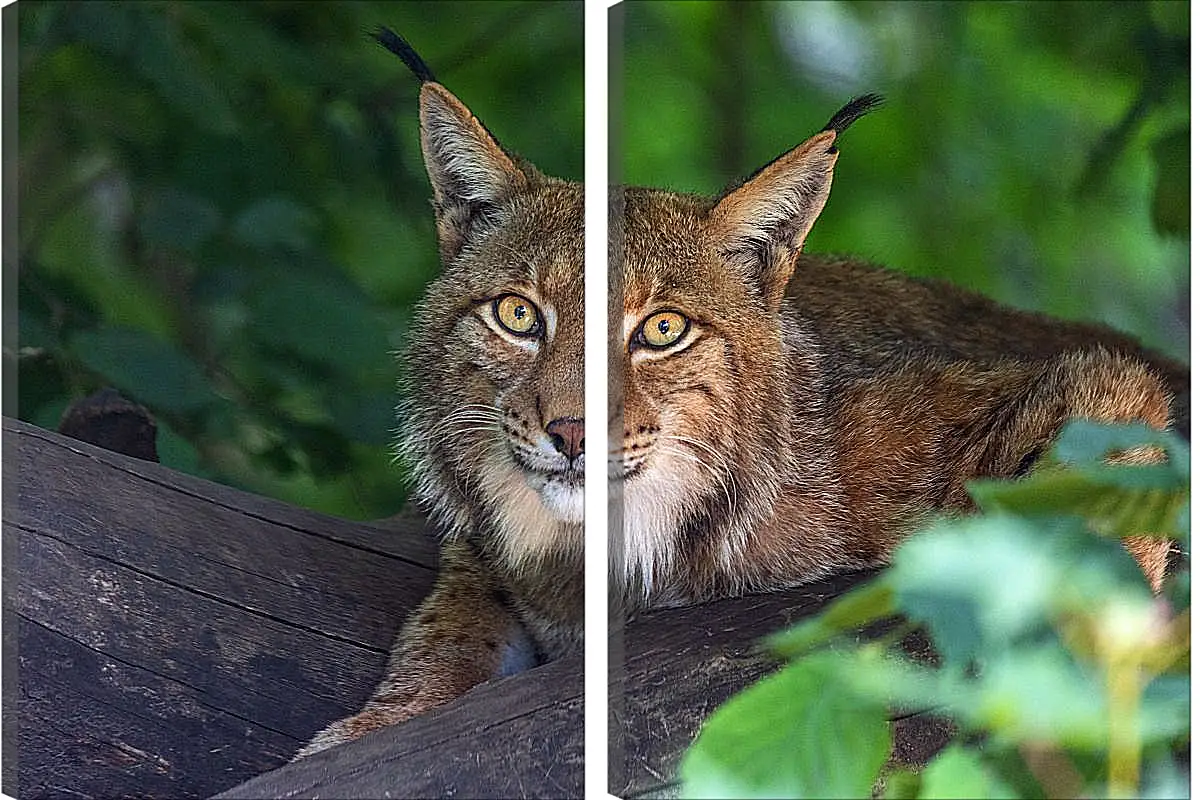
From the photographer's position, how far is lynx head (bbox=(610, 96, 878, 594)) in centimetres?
142

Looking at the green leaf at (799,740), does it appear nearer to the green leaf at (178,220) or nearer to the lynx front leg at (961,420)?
the lynx front leg at (961,420)

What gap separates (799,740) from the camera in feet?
2.24

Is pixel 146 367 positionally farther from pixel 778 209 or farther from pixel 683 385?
pixel 778 209

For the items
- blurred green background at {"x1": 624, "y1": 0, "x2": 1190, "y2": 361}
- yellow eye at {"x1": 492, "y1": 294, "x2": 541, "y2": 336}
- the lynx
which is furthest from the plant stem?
yellow eye at {"x1": 492, "y1": 294, "x2": 541, "y2": 336}

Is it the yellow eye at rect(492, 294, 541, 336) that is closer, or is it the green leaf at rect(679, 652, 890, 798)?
the green leaf at rect(679, 652, 890, 798)

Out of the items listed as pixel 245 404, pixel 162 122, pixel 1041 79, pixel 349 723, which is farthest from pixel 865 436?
pixel 162 122

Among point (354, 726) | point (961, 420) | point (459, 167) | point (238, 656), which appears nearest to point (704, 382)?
point (961, 420)

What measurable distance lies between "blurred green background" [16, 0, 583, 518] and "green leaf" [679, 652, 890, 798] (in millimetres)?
997

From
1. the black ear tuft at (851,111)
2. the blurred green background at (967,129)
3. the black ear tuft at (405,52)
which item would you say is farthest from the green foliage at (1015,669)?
the black ear tuft at (405,52)

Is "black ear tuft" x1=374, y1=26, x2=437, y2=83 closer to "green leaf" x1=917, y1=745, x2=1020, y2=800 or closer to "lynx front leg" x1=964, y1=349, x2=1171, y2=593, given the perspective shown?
"lynx front leg" x1=964, y1=349, x2=1171, y2=593

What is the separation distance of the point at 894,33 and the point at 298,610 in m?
1.08

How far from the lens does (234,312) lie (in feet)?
6.49

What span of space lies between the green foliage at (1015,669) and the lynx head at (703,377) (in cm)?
67

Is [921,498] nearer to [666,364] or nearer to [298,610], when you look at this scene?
[666,364]
